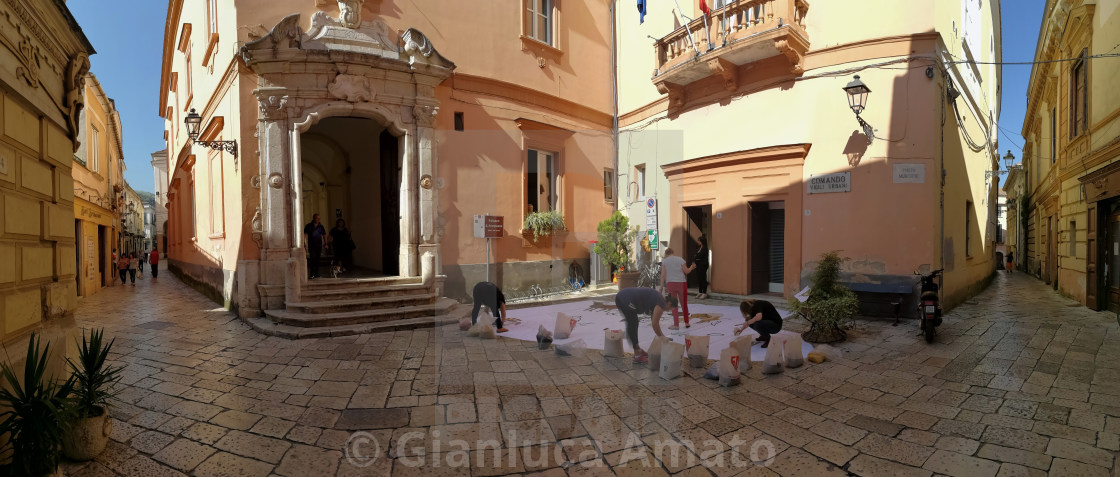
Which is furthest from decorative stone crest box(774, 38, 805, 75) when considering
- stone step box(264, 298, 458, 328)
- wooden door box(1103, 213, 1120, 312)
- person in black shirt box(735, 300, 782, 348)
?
stone step box(264, 298, 458, 328)

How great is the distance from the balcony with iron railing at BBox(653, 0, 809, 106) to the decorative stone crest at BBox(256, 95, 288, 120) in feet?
24.9

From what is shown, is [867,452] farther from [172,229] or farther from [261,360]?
[172,229]

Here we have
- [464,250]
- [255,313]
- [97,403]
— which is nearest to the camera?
[97,403]

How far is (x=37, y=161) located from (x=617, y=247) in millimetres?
9666

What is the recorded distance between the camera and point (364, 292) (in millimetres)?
8320

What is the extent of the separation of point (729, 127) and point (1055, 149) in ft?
31.3

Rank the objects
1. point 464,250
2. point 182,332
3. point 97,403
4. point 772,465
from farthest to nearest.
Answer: point 464,250
point 182,332
point 97,403
point 772,465

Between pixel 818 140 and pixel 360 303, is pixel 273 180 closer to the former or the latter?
pixel 360 303

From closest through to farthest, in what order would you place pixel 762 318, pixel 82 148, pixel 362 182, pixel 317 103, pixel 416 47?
pixel 762 318 → pixel 317 103 → pixel 416 47 → pixel 362 182 → pixel 82 148

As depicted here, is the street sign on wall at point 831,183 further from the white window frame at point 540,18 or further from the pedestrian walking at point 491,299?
the white window frame at point 540,18

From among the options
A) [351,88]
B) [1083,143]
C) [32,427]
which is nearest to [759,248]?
[1083,143]

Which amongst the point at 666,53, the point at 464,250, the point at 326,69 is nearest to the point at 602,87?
the point at 666,53

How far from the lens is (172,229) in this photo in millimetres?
19938

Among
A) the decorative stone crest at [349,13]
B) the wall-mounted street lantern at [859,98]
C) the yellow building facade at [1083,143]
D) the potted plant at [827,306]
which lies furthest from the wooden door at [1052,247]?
the decorative stone crest at [349,13]
